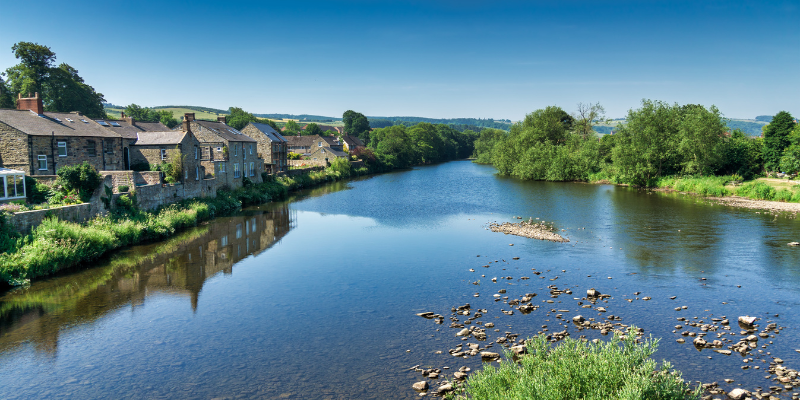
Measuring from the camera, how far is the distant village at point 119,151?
2920 centimetres

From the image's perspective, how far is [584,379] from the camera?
8156 millimetres

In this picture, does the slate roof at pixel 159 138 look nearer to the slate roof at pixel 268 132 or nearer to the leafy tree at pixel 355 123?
the slate roof at pixel 268 132

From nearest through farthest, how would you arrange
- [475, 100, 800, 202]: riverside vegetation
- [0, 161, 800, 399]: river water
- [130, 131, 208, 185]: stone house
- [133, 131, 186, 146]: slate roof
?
[0, 161, 800, 399]: river water < [130, 131, 208, 185]: stone house < [133, 131, 186, 146]: slate roof < [475, 100, 800, 202]: riverside vegetation

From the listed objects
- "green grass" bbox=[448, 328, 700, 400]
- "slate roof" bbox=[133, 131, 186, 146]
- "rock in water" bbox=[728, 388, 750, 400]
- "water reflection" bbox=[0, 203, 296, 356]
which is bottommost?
"rock in water" bbox=[728, 388, 750, 400]

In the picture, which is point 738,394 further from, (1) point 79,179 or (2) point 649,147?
(2) point 649,147

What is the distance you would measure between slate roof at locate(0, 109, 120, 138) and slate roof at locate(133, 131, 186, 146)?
2637 mm

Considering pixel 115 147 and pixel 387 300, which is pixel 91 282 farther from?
pixel 115 147

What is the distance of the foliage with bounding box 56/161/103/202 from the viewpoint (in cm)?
→ 2456

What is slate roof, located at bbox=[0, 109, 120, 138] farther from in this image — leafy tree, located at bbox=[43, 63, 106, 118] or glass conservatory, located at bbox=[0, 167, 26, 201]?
leafy tree, located at bbox=[43, 63, 106, 118]

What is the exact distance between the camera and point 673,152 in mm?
56031

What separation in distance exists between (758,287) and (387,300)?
15180 mm

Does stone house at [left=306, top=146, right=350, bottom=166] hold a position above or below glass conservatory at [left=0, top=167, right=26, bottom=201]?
above

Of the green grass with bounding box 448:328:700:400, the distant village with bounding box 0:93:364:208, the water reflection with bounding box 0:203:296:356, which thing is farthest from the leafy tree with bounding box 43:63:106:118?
the green grass with bounding box 448:328:700:400

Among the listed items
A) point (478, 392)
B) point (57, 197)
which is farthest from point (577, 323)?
point (57, 197)
